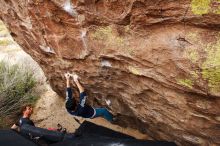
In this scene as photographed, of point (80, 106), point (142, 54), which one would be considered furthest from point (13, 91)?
point (142, 54)

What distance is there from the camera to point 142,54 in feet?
15.7

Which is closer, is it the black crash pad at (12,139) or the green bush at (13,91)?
the black crash pad at (12,139)

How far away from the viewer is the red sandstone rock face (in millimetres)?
4203

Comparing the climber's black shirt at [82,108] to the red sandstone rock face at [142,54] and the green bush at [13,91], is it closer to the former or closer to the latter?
the red sandstone rock face at [142,54]

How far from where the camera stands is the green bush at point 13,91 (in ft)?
27.2

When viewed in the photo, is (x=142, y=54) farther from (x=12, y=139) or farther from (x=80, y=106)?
(x=12, y=139)

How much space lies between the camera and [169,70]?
15.1ft

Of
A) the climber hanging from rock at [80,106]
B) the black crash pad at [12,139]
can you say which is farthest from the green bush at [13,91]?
the climber hanging from rock at [80,106]

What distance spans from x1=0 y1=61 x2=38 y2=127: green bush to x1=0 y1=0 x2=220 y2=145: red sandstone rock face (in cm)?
226

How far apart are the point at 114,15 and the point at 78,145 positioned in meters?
2.02

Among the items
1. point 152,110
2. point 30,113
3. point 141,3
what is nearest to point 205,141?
point 152,110

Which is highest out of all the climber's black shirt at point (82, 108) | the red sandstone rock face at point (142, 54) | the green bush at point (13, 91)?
the red sandstone rock face at point (142, 54)

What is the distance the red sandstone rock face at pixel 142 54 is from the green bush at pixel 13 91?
88.9 inches

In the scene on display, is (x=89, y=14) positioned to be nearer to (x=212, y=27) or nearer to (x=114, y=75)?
(x=114, y=75)
